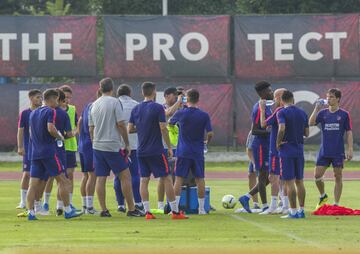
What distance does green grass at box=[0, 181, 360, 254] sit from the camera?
46.2 feet

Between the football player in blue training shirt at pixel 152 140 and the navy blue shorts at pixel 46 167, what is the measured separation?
1304mm

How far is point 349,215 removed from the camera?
63.6ft

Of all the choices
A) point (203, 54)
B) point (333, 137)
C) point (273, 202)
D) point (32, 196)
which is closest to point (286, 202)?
point (273, 202)

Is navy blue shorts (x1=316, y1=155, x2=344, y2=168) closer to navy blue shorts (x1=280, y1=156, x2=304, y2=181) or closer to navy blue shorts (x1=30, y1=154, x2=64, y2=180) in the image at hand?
navy blue shorts (x1=280, y1=156, x2=304, y2=181)

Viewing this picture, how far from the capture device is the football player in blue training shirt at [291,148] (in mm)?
18562

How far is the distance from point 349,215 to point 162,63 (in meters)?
19.3

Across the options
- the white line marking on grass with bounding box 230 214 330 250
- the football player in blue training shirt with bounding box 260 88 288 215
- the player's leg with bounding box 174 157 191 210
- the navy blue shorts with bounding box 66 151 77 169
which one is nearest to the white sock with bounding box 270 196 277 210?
the football player in blue training shirt with bounding box 260 88 288 215

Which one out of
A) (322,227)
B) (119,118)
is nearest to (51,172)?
(119,118)

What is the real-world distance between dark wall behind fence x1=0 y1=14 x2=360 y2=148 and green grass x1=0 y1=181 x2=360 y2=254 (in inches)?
696

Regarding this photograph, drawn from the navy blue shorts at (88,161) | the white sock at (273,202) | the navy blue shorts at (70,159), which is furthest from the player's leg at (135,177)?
the white sock at (273,202)

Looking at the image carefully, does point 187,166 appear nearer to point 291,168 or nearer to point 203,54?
point 291,168

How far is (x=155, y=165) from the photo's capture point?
61.1 ft

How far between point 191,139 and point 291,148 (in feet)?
5.48

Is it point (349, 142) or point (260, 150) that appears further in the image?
point (349, 142)
